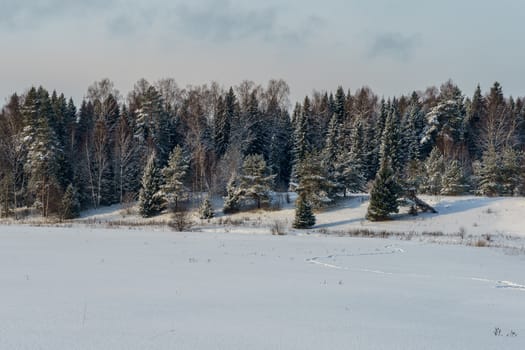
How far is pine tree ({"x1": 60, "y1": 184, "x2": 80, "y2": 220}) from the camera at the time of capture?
46.4 meters

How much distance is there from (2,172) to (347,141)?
43577mm

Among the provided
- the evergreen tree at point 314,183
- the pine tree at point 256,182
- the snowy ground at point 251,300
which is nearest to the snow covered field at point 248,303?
the snowy ground at point 251,300

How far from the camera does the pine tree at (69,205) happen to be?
46.4 meters

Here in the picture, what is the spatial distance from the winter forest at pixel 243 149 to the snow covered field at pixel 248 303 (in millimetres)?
25002

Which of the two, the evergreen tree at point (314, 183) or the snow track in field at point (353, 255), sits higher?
the evergreen tree at point (314, 183)

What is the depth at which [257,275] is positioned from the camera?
11.5m

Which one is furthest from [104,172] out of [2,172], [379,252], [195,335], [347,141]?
[195,335]

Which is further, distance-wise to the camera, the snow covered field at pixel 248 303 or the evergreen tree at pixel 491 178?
the evergreen tree at pixel 491 178

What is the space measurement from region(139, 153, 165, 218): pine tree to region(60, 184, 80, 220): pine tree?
264 inches

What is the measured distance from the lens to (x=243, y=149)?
63.7 m

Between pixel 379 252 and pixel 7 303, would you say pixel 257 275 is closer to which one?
pixel 7 303

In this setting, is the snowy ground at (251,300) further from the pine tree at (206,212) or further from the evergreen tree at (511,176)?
the evergreen tree at (511,176)

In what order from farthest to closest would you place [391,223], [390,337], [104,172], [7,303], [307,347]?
[104,172] → [391,223] → [7,303] → [390,337] → [307,347]

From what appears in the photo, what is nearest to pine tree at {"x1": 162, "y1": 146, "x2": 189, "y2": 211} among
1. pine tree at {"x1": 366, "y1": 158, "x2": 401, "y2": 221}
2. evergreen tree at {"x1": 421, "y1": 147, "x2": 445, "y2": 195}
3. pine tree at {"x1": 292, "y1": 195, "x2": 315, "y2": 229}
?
pine tree at {"x1": 292, "y1": 195, "x2": 315, "y2": 229}
